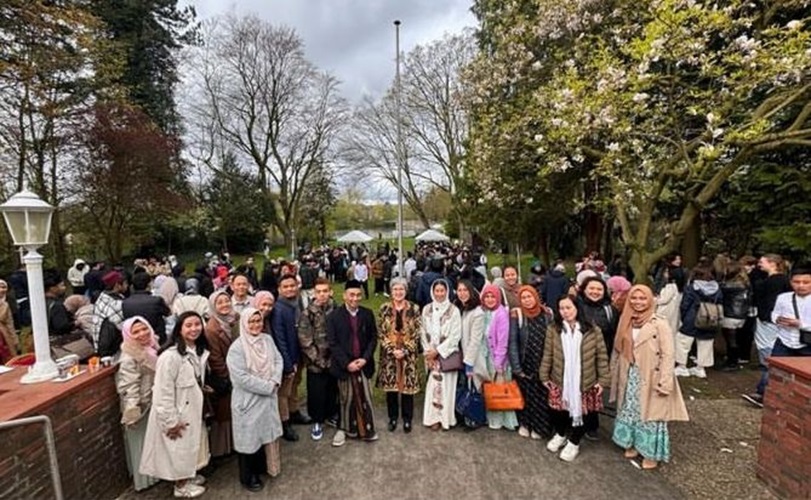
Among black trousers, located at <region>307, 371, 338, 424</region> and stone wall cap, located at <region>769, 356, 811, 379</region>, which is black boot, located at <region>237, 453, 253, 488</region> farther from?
stone wall cap, located at <region>769, 356, 811, 379</region>

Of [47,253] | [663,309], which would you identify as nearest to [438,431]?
[663,309]

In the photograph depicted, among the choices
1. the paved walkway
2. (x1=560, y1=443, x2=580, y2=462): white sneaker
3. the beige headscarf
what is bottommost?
the paved walkway

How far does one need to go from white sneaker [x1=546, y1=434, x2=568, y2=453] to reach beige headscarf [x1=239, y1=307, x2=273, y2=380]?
2.76 metres

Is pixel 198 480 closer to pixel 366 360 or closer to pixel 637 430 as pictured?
pixel 366 360

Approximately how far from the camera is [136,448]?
11.4ft

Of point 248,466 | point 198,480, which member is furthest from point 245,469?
point 198,480

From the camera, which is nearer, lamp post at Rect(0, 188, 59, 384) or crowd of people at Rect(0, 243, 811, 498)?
lamp post at Rect(0, 188, 59, 384)

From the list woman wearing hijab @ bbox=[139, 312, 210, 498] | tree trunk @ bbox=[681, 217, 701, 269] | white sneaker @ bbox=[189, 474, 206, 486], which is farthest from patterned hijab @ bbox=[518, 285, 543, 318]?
tree trunk @ bbox=[681, 217, 701, 269]

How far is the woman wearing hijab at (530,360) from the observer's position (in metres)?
4.16

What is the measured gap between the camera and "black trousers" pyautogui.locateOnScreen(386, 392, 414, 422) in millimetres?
4520

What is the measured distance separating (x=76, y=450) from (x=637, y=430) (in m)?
4.62

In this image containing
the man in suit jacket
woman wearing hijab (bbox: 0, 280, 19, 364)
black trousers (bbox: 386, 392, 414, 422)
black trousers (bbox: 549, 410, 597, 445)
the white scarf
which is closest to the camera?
the white scarf

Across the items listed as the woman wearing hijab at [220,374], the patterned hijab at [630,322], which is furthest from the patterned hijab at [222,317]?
the patterned hijab at [630,322]

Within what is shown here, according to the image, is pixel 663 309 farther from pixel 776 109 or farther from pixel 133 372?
pixel 133 372
